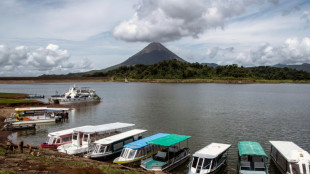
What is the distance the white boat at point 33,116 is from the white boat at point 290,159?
4199cm

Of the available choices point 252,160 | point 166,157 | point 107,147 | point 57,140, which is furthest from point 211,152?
point 57,140

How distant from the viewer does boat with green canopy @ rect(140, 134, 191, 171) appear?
2513 centimetres

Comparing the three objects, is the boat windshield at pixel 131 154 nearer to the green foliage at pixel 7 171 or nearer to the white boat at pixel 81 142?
the white boat at pixel 81 142

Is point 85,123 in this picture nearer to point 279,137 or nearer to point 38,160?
point 38,160

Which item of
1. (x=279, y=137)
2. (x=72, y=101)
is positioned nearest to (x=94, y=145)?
(x=279, y=137)

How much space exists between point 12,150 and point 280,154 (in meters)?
26.5

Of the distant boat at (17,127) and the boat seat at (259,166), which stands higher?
the boat seat at (259,166)

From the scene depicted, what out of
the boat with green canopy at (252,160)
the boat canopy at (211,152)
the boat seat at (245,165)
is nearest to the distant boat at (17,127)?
the boat canopy at (211,152)

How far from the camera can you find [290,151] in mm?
24688

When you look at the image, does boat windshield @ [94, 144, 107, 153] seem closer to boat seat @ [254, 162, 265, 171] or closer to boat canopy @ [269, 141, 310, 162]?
boat seat @ [254, 162, 265, 171]

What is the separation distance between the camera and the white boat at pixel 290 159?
21.4 metres

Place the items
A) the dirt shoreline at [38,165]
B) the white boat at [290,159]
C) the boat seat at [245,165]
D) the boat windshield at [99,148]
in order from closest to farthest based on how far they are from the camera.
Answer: the dirt shoreline at [38,165] < the white boat at [290,159] < the boat seat at [245,165] < the boat windshield at [99,148]

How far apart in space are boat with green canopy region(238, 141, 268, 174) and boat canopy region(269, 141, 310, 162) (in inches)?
77.8

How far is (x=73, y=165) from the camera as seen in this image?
19.7 metres
